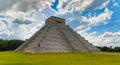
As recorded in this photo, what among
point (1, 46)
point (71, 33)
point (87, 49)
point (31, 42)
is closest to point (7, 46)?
point (1, 46)

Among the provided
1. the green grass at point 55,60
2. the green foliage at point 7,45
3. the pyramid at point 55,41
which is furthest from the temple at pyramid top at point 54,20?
the green grass at point 55,60

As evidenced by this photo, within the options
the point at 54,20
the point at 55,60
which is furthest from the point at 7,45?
the point at 55,60

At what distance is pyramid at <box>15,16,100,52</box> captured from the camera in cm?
7871

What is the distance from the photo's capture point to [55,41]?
8425 cm

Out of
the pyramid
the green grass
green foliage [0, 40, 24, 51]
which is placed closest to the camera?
the green grass

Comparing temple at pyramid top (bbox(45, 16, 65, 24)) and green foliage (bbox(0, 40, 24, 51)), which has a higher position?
temple at pyramid top (bbox(45, 16, 65, 24))

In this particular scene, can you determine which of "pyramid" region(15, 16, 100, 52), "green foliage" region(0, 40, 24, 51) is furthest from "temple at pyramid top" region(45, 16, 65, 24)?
"green foliage" region(0, 40, 24, 51)

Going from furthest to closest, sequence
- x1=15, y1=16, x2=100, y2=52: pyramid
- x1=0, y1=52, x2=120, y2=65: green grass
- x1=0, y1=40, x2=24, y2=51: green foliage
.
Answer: x1=0, y1=40, x2=24, y2=51: green foliage, x1=15, y1=16, x2=100, y2=52: pyramid, x1=0, y1=52, x2=120, y2=65: green grass

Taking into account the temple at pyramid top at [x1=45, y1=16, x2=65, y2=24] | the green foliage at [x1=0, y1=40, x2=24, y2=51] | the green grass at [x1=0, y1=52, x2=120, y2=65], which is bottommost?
the green grass at [x1=0, y1=52, x2=120, y2=65]

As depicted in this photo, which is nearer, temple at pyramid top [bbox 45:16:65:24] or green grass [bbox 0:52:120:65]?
green grass [bbox 0:52:120:65]

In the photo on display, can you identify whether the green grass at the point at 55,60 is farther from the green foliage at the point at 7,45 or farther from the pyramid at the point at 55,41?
the green foliage at the point at 7,45

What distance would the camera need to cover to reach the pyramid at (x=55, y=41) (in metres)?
78.7

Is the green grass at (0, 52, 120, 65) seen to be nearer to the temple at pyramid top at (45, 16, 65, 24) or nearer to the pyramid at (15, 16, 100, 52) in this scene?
the pyramid at (15, 16, 100, 52)

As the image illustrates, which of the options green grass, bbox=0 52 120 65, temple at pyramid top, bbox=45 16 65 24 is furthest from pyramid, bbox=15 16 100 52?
green grass, bbox=0 52 120 65
